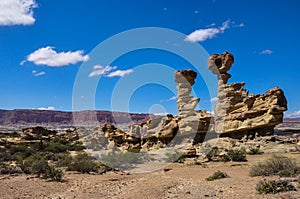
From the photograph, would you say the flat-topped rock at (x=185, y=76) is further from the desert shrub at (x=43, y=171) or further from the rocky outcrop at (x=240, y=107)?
the desert shrub at (x=43, y=171)

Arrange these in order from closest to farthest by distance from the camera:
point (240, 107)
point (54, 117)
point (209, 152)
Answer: point (209, 152) < point (240, 107) < point (54, 117)

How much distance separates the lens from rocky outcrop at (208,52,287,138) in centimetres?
2147

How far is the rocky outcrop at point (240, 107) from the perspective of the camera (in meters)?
21.5

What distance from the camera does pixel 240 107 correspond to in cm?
2469

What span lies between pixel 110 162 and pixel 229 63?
659 inches

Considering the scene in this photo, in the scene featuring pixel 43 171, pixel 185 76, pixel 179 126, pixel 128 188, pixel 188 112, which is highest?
pixel 185 76

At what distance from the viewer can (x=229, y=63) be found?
26.8 metres

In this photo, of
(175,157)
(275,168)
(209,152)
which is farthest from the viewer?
(175,157)

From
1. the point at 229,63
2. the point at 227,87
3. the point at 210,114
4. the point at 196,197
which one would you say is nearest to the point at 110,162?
the point at 196,197

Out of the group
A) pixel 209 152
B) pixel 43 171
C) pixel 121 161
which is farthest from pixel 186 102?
pixel 43 171

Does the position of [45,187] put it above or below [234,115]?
below

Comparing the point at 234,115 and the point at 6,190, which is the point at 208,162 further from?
the point at 6,190

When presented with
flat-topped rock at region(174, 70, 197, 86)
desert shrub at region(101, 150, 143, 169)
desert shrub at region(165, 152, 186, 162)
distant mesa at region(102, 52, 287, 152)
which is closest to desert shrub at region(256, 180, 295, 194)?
desert shrub at region(101, 150, 143, 169)

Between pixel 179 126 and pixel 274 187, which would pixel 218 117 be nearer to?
pixel 179 126
